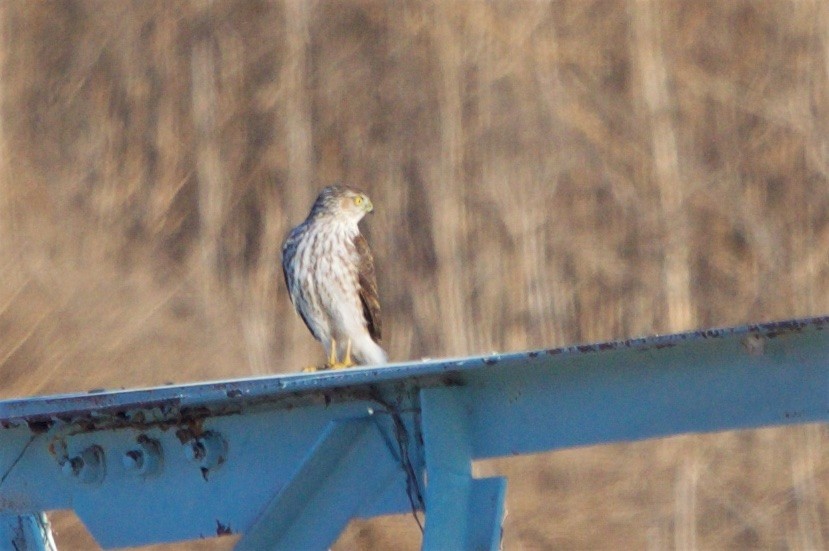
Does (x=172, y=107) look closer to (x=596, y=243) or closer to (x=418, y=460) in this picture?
(x=596, y=243)

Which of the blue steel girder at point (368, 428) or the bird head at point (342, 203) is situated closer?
the blue steel girder at point (368, 428)

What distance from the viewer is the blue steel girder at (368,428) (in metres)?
2.73

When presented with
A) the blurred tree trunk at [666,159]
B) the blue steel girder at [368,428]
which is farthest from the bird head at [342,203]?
the blurred tree trunk at [666,159]

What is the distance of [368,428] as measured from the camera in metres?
3.20

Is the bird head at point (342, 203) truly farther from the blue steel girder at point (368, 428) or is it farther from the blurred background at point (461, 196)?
the blurred background at point (461, 196)

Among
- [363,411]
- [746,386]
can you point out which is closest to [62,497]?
[363,411]

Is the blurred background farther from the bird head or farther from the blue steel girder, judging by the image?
the blue steel girder

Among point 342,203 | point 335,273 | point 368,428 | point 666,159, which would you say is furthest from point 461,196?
point 368,428

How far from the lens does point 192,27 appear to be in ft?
40.8

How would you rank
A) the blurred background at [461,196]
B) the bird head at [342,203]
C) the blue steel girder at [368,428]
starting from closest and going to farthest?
the blue steel girder at [368,428] < the bird head at [342,203] < the blurred background at [461,196]

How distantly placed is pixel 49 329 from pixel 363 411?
7584 mm

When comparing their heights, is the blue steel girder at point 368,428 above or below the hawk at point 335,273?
below

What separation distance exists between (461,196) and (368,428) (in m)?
7.76

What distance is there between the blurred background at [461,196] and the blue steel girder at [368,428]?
5.48 meters
